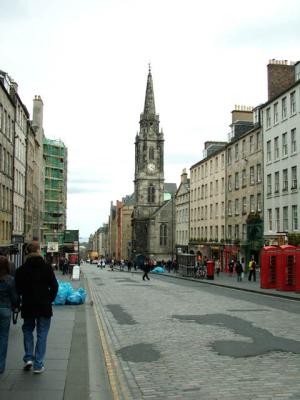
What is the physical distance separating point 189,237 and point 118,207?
8784 centimetres

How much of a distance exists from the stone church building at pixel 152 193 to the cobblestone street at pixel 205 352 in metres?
89.5

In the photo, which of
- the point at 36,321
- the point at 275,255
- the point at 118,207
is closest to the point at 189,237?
the point at 275,255

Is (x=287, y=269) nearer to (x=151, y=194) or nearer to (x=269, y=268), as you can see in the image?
(x=269, y=268)

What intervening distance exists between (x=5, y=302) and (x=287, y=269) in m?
24.2

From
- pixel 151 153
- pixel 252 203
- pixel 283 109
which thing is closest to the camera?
pixel 283 109

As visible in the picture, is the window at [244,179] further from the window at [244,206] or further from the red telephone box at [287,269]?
the red telephone box at [287,269]

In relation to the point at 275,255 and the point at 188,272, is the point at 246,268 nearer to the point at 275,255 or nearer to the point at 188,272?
the point at 188,272

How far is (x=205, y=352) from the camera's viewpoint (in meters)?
10.2

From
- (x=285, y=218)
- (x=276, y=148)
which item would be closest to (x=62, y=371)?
(x=285, y=218)

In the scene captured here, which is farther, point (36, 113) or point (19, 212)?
point (36, 113)

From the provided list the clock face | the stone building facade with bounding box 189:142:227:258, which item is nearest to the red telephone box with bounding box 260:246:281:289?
the stone building facade with bounding box 189:142:227:258

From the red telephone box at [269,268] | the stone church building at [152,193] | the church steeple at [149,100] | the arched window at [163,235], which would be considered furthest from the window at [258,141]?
the church steeple at [149,100]

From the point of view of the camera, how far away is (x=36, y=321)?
8469 millimetres

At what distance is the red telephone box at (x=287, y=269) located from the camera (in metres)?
29.3
